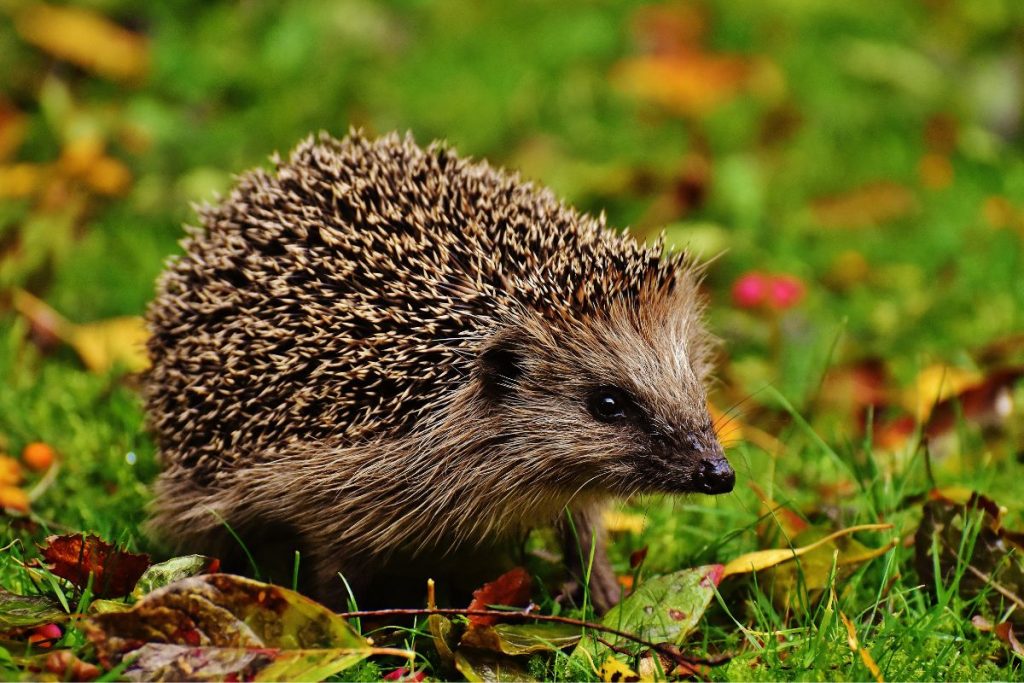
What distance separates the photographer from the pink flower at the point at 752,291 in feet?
22.9

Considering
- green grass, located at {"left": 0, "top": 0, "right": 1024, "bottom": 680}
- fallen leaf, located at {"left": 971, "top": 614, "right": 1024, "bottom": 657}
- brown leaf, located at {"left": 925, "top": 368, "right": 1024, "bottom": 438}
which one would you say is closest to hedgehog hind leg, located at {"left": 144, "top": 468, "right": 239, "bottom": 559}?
green grass, located at {"left": 0, "top": 0, "right": 1024, "bottom": 680}

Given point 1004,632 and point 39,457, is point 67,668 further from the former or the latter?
point 1004,632

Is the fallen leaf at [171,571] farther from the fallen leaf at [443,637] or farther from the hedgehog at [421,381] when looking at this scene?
the fallen leaf at [443,637]

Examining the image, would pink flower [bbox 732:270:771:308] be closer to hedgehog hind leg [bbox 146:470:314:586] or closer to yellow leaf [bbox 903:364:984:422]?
yellow leaf [bbox 903:364:984:422]

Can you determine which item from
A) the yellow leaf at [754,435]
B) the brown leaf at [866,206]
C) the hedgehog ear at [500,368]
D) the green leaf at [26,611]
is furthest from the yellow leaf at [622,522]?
the brown leaf at [866,206]

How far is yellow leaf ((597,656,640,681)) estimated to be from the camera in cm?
393

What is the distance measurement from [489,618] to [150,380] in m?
1.89

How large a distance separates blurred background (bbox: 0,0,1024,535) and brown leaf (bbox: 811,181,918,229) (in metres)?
0.02

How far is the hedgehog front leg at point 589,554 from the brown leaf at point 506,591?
1.23 feet

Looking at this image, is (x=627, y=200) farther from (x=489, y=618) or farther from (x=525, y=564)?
(x=489, y=618)

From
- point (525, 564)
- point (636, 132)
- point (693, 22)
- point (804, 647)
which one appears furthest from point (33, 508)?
point (693, 22)

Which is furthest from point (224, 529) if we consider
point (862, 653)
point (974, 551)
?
point (974, 551)

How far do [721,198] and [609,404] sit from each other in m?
4.14

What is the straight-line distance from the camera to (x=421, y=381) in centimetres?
444
